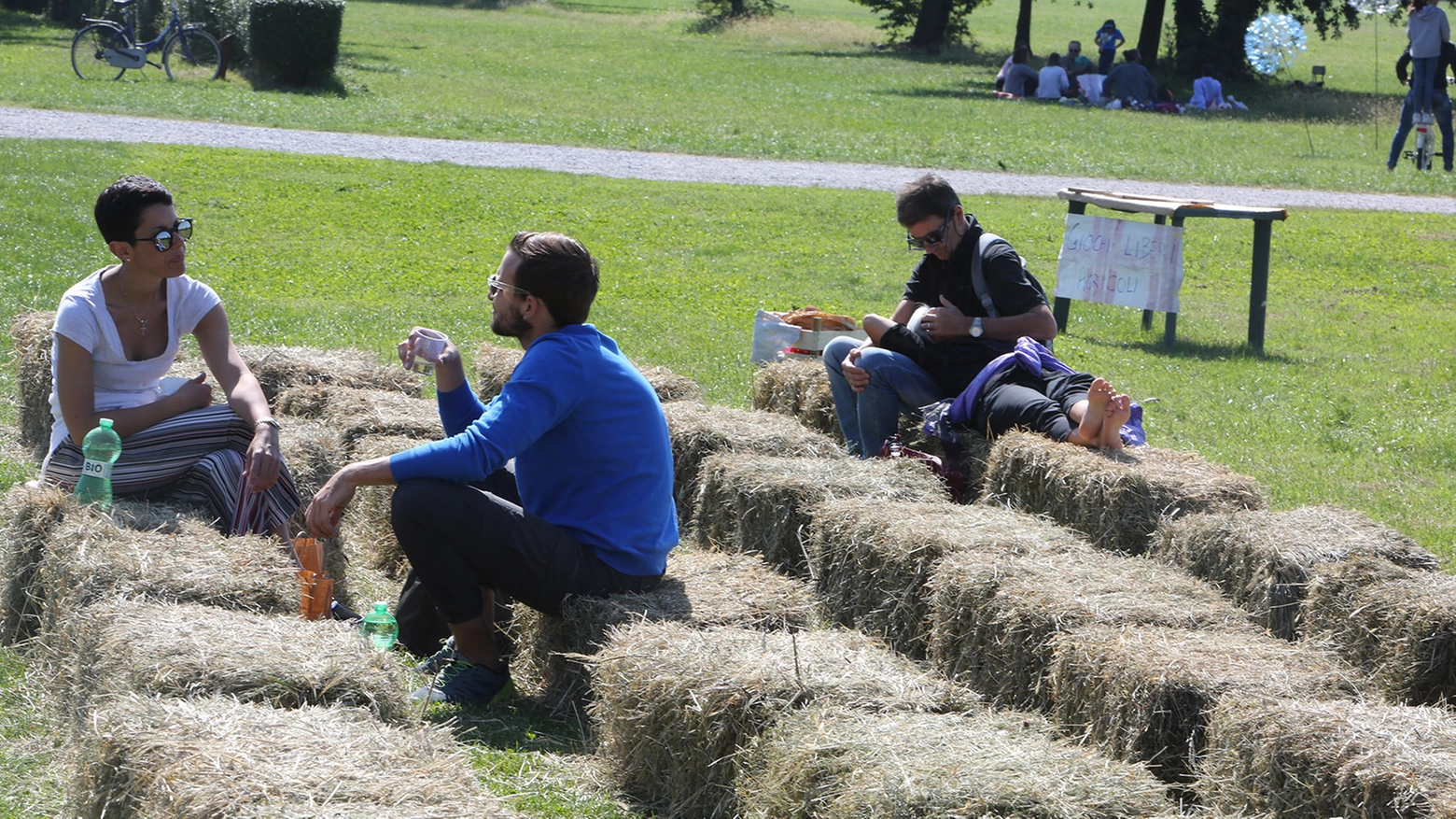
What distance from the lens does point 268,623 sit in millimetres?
3711

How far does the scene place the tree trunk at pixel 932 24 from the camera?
1665 inches

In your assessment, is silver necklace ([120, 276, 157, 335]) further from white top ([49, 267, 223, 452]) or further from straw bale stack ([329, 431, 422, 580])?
straw bale stack ([329, 431, 422, 580])

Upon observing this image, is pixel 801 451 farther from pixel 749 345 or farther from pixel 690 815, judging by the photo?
pixel 749 345

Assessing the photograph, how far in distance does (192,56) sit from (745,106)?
10.4m

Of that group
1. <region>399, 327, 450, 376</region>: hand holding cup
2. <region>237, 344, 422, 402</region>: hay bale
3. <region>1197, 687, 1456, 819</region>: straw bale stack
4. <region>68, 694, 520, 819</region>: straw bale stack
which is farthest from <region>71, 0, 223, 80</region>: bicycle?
<region>1197, 687, 1456, 819</region>: straw bale stack

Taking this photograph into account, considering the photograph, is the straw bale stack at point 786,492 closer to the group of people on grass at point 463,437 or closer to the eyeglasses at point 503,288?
the group of people on grass at point 463,437

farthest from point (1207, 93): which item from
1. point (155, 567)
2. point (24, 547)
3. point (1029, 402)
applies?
point (155, 567)

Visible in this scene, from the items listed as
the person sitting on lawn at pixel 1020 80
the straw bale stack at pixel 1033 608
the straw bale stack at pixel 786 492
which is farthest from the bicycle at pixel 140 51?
the straw bale stack at pixel 1033 608

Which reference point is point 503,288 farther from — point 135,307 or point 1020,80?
point 1020,80

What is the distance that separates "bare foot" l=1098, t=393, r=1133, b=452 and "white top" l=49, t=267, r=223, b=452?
349 cm

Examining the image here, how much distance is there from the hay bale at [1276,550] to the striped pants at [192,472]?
3246mm

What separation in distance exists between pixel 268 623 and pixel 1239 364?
7.93 m

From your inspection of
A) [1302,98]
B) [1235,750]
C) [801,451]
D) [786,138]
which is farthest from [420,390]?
[1302,98]

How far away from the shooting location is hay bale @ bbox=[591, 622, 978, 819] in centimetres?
369
